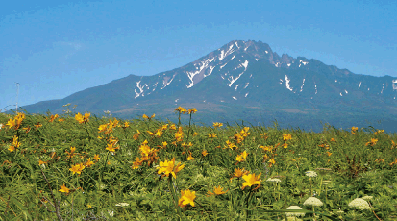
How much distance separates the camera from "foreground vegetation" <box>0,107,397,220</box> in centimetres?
240

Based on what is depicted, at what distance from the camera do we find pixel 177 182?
319 centimetres

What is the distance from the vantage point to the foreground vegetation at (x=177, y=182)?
2.40m

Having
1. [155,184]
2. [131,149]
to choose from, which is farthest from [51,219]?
[131,149]

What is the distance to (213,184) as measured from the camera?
3.39 metres

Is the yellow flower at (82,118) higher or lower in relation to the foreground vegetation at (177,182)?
higher

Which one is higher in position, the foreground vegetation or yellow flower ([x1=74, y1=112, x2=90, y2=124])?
yellow flower ([x1=74, y1=112, x2=90, y2=124])

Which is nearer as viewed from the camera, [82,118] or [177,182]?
[177,182]

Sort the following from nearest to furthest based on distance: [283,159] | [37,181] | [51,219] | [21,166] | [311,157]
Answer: [51,219], [37,181], [21,166], [283,159], [311,157]

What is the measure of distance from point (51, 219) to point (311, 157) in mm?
4374

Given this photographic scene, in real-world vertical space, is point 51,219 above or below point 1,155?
below

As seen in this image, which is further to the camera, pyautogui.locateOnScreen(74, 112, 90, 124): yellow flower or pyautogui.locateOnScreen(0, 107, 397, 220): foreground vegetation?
pyautogui.locateOnScreen(74, 112, 90, 124): yellow flower

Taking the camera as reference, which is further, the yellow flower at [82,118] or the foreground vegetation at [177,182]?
the yellow flower at [82,118]

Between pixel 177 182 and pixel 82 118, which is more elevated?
pixel 82 118

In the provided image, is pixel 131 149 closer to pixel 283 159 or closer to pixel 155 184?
pixel 155 184
